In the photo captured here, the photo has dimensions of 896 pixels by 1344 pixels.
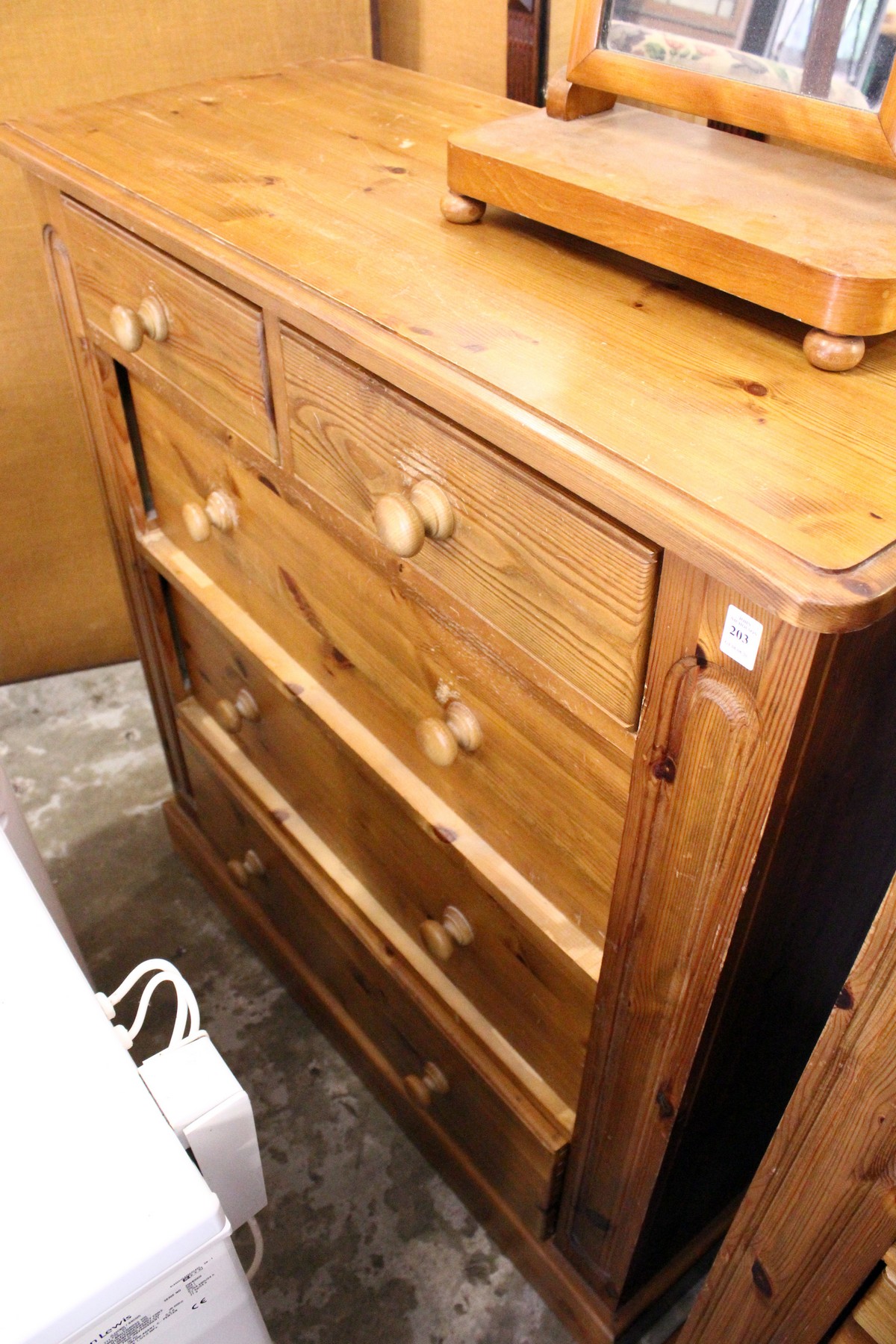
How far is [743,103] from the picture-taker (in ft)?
2.16

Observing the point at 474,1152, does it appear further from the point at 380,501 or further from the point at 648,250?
the point at 648,250

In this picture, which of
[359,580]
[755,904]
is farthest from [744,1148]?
[359,580]

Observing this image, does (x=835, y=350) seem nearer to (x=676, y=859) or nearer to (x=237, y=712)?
(x=676, y=859)

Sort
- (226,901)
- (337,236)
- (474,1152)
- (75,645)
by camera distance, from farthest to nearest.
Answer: (75,645) < (226,901) < (474,1152) < (337,236)

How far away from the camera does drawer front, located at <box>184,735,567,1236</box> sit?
1.00m

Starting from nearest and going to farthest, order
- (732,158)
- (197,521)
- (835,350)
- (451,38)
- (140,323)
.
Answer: (835,350)
(732,158)
(140,323)
(197,521)
(451,38)

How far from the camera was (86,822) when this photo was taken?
5.55ft

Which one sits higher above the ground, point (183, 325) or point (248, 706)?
point (183, 325)

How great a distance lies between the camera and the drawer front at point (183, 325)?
0.83m

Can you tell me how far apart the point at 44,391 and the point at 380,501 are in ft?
3.71

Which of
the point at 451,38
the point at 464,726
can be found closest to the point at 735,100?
the point at 464,726

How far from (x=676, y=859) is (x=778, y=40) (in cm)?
49

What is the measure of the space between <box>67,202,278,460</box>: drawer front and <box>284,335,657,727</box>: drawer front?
2.5 inches

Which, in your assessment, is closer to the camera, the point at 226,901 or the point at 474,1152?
the point at 474,1152
